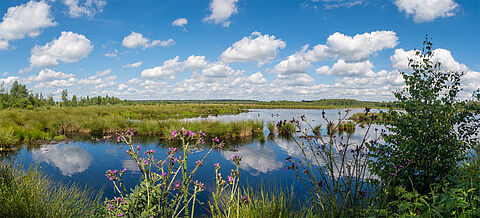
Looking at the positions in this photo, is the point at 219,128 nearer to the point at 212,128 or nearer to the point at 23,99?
the point at 212,128

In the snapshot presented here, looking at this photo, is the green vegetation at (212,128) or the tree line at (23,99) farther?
the tree line at (23,99)

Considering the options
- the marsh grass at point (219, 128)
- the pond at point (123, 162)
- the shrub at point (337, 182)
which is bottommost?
the pond at point (123, 162)

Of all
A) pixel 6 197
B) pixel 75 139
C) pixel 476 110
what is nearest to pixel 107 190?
pixel 6 197

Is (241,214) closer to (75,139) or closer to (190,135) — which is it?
(190,135)

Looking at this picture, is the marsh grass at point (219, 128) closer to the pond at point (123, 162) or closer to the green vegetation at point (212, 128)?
the green vegetation at point (212, 128)

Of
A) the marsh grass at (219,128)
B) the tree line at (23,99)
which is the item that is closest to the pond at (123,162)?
the marsh grass at (219,128)

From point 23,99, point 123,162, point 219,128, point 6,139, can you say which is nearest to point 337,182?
point 123,162

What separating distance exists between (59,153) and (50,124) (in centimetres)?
799

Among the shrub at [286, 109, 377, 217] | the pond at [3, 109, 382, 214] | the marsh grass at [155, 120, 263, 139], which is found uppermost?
the shrub at [286, 109, 377, 217]

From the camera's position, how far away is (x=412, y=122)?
3.51 meters

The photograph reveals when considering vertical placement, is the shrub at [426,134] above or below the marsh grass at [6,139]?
above

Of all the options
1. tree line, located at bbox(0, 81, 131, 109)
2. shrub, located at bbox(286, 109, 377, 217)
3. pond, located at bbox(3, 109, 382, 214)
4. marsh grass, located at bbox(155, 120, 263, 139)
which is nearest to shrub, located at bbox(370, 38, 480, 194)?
shrub, located at bbox(286, 109, 377, 217)

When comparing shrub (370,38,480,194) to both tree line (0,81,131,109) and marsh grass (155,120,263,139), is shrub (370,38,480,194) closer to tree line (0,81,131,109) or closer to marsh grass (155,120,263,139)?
marsh grass (155,120,263,139)

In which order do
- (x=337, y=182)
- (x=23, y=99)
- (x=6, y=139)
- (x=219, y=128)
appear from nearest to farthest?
1. (x=337, y=182)
2. (x=6, y=139)
3. (x=219, y=128)
4. (x=23, y=99)
